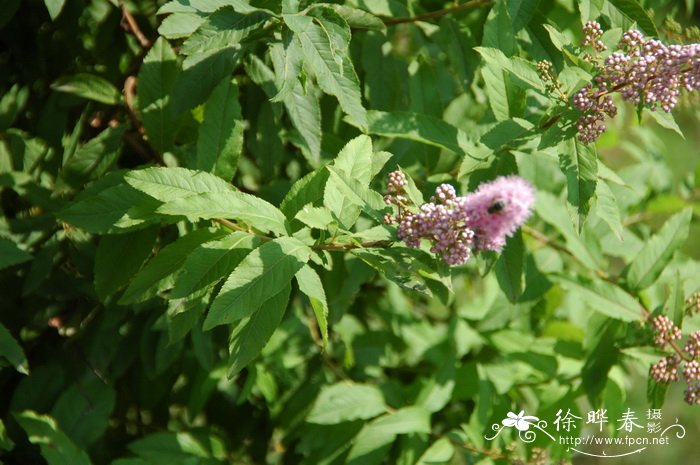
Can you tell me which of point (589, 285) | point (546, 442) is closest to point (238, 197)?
point (589, 285)

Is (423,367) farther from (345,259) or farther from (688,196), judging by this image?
(688,196)

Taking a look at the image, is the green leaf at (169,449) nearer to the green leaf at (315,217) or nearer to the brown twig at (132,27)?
the green leaf at (315,217)

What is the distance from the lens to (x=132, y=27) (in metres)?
2.20

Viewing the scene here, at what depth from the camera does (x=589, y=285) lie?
90.2 inches

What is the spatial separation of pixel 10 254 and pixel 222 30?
79 centimetres

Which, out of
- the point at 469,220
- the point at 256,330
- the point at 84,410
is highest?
the point at 469,220

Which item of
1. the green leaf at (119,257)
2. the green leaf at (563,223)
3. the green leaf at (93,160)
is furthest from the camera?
the green leaf at (563,223)

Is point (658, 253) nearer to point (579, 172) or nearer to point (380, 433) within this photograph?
point (579, 172)

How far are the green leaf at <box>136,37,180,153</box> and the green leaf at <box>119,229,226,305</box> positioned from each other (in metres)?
0.44

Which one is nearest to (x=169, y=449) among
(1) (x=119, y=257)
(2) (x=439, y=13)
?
(1) (x=119, y=257)

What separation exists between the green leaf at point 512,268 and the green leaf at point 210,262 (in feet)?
2.39

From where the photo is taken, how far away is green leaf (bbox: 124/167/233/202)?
1.58 meters

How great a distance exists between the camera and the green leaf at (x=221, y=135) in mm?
1865

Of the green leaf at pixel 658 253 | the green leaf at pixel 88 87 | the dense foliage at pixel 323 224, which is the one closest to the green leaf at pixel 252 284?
the dense foliage at pixel 323 224
